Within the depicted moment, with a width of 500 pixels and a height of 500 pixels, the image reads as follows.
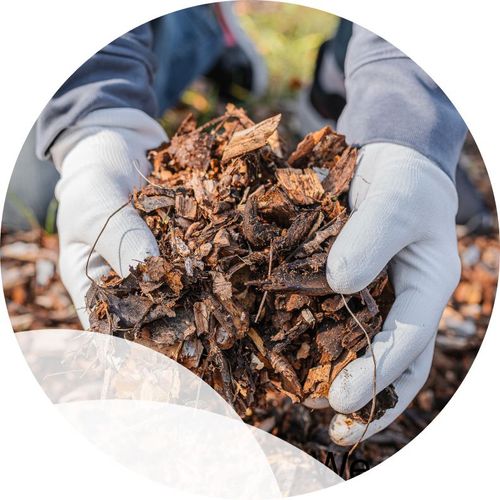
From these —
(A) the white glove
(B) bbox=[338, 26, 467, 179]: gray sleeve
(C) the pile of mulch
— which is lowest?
(C) the pile of mulch

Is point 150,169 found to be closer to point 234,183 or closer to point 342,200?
point 234,183

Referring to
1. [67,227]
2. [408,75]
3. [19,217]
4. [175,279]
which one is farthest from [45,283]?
[408,75]

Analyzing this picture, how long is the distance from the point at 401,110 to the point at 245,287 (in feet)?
3.17

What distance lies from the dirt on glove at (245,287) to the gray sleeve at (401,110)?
406 mm

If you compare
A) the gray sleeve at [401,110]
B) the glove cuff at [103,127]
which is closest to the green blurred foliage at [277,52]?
the glove cuff at [103,127]

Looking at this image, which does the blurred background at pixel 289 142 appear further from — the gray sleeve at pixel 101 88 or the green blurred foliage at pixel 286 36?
the gray sleeve at pixel 101 88

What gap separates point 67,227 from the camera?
78.4 inches

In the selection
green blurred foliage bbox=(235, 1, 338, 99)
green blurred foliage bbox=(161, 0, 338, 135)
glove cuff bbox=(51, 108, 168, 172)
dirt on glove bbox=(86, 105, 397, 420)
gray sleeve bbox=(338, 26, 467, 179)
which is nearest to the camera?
dirt on glove bbox=(86, 105, 397, 420)

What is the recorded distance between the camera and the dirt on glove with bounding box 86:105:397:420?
59.2 inches

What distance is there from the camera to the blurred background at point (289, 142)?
2.15 metres

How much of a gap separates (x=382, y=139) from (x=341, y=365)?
2.82ft

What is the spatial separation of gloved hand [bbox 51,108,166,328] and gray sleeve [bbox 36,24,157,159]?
0.04 meters

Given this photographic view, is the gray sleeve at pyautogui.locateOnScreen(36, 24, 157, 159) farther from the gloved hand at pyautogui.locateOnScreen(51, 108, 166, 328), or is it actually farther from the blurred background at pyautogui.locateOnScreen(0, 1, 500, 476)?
the blurred background at pyautogui.locateOnScreen(0, 1, 500, 476)

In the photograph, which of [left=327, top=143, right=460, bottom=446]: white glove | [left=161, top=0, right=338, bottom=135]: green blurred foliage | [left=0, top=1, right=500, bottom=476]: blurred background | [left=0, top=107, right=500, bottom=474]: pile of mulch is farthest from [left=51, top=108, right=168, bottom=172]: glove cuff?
[left=161, top=0, right=338, bottom=135]: green blurred foliage
